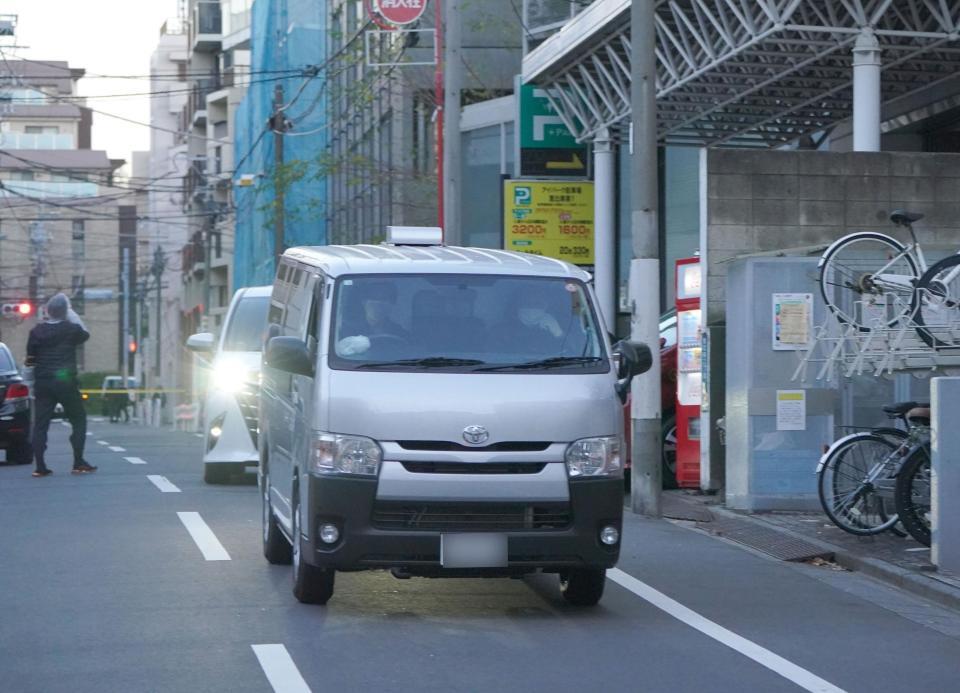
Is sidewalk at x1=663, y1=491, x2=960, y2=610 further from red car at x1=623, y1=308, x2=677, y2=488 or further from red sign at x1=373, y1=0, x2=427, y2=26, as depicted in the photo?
red sign at x1=373, y1=0, x2=427, y2=26

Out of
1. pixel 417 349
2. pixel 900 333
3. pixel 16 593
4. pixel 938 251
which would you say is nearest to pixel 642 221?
pixel 938 251

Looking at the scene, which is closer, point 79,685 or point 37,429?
point 79,685

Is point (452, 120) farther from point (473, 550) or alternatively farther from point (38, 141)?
point (38, 141)

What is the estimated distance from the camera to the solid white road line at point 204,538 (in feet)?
34.8

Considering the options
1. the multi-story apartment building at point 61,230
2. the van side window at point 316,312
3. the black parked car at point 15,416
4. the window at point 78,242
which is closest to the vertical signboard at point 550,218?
the black parked car at point 15,416

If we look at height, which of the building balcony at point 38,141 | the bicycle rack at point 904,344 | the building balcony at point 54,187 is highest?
the building balcony at point 38,141

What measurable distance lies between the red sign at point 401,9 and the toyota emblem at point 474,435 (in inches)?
715

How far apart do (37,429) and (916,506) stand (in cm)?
1018

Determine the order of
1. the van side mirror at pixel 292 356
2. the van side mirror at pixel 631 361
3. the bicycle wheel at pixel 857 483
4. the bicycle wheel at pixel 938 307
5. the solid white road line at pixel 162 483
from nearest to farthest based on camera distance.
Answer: the van side mirror at pixel 292 356, the van side mirror at pixel 631 361, the bicycle wheel at pixel 938 307, the bicycle wheel at pixel 857 483, the solid white road line at pixel 162 483

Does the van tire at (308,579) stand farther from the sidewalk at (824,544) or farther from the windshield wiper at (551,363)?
the sidewalk at (824,544)

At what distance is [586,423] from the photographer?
26.6 feet

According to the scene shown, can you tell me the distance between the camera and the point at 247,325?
663 inches

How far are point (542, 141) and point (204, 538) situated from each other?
15.0 meters

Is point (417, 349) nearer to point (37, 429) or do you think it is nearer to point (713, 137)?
point (37, 429)
